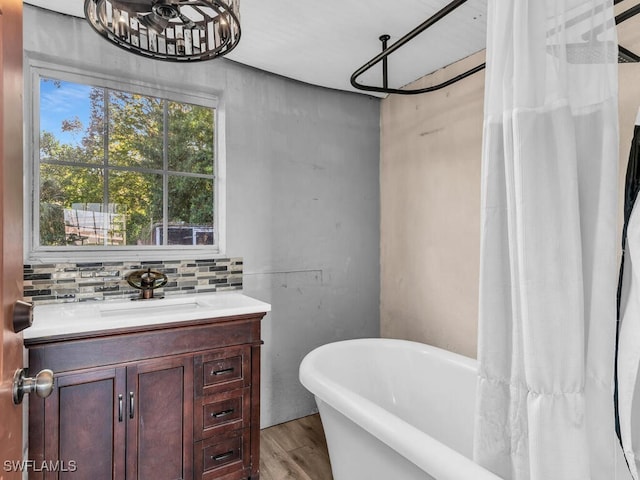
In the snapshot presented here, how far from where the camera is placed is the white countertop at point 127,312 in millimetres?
1475

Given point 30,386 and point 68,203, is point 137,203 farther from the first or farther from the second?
point 30,386

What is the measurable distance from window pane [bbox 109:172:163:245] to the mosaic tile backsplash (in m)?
0.18

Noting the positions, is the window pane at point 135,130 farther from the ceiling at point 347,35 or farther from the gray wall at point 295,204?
the ceiling at point 347,35

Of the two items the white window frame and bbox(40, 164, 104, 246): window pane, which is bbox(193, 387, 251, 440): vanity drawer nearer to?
the white window frame

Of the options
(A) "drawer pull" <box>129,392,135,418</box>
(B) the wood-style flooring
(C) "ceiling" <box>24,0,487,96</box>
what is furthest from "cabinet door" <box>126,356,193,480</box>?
(C) "ceiling" <box>24,0,487,96</box>

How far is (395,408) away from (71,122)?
2.34m

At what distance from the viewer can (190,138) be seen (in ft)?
7.65

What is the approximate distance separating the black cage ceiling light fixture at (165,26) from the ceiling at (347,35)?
0.50m

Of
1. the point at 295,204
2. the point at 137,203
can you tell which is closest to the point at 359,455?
the point at 295,204

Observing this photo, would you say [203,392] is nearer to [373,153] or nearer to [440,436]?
[440,436]

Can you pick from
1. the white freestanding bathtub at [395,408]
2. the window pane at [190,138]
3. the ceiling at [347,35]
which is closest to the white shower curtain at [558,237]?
the white freestanding bathtub at [395,408]

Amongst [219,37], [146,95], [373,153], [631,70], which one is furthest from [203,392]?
[631,70]

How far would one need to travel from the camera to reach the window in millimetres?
1930

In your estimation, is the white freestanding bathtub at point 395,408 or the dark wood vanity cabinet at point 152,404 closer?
the white freestanding bathtub at point 395,408
